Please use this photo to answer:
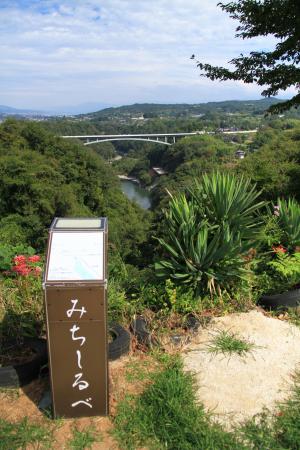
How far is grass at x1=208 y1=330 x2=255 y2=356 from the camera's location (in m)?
3.01

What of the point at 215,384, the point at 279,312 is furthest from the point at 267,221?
the point at 215,384

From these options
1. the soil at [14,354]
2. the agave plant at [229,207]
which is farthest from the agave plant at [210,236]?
the soil at [14,354]

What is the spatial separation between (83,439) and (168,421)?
478mm

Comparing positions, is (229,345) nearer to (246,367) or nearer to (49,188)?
(246,367)

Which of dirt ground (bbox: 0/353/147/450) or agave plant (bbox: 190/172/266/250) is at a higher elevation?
agave plant (bbox: 190/172/266/250)

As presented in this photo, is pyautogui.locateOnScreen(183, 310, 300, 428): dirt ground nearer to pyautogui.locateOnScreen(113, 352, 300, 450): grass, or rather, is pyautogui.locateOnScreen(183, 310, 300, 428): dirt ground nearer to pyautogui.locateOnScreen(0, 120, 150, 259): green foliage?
pyautogui.locateOnScreen(113, 352, 300, 450): grass

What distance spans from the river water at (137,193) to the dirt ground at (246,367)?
221 feet

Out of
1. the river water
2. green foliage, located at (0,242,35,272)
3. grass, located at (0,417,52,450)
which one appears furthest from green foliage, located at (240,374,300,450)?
the river water

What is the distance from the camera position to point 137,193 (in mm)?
83062

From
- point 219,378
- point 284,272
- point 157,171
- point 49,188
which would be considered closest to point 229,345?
point 219,378

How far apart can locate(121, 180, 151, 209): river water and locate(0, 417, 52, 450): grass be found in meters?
68.2

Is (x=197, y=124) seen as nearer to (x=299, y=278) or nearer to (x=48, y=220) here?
(x=48, y=220)

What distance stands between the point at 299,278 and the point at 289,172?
4.15 metres

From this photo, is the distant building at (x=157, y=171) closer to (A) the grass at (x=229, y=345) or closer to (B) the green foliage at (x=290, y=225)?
(B) the green foliage at (x=290, y=225)
